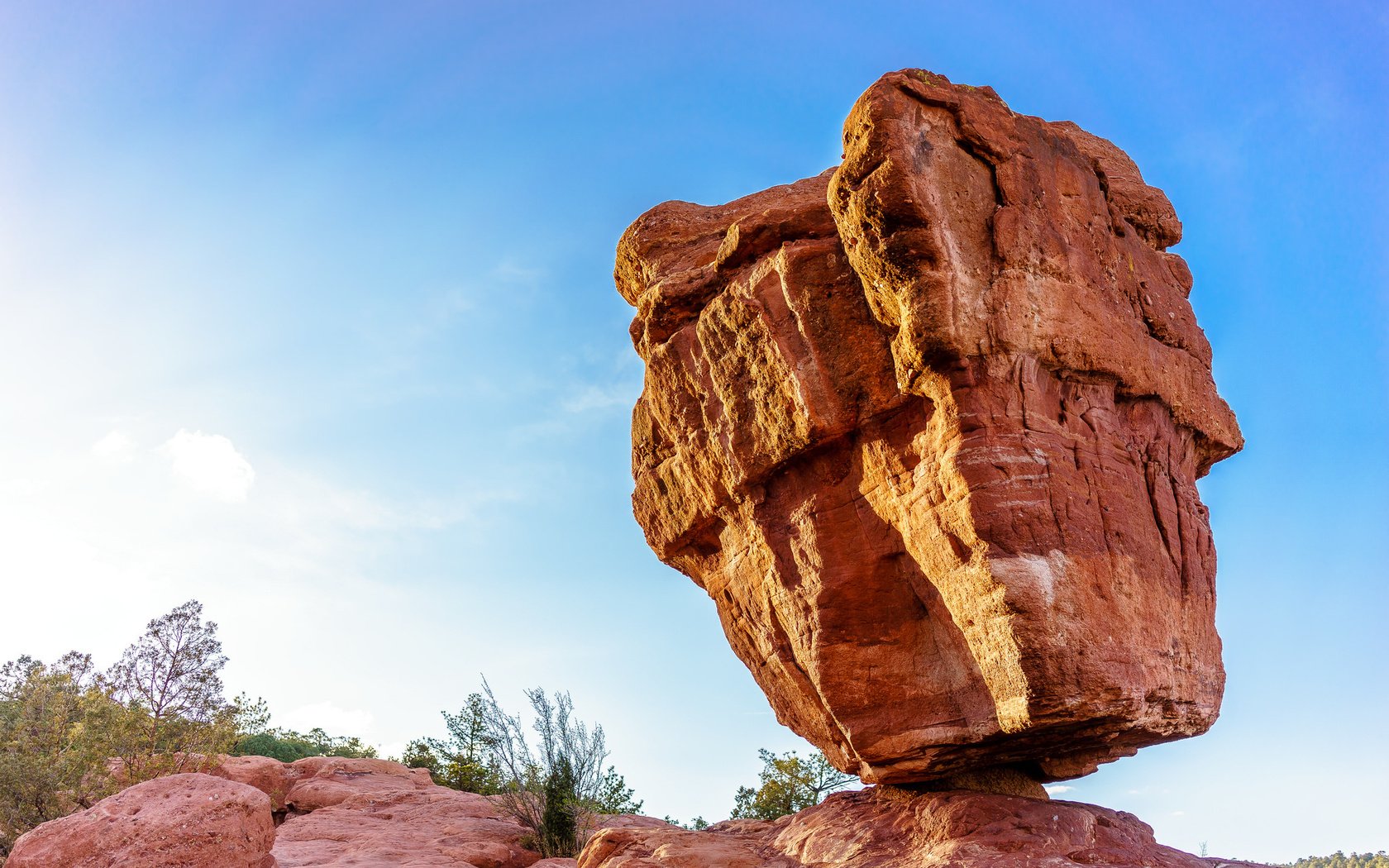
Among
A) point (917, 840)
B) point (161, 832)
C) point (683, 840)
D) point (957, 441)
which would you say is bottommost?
→ point (161, 832)

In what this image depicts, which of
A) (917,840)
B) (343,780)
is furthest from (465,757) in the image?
(917,840)

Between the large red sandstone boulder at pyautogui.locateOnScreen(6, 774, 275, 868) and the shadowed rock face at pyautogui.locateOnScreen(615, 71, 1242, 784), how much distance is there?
6655mm

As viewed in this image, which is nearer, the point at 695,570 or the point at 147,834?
the point at 147,834

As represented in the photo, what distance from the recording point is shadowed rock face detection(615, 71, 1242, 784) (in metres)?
8.43

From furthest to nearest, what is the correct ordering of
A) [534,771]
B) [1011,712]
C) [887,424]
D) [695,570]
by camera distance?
1. [534,771]
2. [695,570]
3. [887,424]
4. [1011,712]

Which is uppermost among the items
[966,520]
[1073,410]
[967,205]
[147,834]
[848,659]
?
[967,205]

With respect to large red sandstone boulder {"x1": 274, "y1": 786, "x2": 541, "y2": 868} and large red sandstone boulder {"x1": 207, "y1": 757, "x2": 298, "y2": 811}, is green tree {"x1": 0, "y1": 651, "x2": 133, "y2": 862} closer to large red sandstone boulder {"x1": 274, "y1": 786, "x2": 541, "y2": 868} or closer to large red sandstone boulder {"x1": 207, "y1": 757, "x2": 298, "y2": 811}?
large red sandstone boulder {"x1": 207, "y1": 757, "x2": 298, "y2": 811}

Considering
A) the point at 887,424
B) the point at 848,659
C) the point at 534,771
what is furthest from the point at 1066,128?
the point at 534,771

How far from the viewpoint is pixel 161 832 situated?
10.3m

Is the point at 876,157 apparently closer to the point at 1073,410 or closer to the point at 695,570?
the point at 1073,410

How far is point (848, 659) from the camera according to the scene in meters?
10.2

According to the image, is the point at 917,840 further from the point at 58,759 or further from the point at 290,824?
the point at 58,759

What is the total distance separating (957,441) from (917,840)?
4297mm

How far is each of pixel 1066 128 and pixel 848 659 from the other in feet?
25.8
